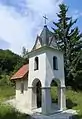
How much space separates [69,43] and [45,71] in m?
12.5

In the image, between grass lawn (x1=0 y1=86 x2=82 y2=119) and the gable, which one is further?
the gable

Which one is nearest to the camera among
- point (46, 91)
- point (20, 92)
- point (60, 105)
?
point (46, 91)

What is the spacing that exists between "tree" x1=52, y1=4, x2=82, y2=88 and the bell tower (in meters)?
7.34

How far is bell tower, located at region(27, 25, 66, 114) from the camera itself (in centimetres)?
2012

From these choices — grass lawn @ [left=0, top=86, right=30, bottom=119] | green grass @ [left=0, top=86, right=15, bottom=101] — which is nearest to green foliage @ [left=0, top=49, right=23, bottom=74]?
green grass @ [left=0, top=86, right=15, bottom=101]

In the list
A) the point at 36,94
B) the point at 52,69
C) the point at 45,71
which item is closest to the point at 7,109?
the point at 45,71

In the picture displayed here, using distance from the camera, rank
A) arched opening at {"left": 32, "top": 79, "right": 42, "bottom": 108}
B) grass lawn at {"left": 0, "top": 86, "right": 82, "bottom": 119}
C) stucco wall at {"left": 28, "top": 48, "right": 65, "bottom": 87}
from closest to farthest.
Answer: grass lawn at {"left": 0, "top": 86, "right": 82, "bottom": 119}, stucco wall at {"left": 28, "top": 48, "right": 65, "bottom": 87}, arched opening at {"left": 32, "top": 79, "right": 42, "bottom": 108}

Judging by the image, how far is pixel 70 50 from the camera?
1216 inches

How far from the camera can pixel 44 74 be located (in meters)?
20.2

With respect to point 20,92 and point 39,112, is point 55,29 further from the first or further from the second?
point 39,112

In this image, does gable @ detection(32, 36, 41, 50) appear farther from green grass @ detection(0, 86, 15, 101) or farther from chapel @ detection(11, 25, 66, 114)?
green grass @ detection(0, 86, 15, 101)

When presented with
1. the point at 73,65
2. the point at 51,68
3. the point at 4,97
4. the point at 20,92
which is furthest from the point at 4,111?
the point at 73,65

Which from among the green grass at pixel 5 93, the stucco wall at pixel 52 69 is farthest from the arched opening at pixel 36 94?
the green grass at pixel 5 93

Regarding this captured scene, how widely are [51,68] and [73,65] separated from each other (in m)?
9.29
